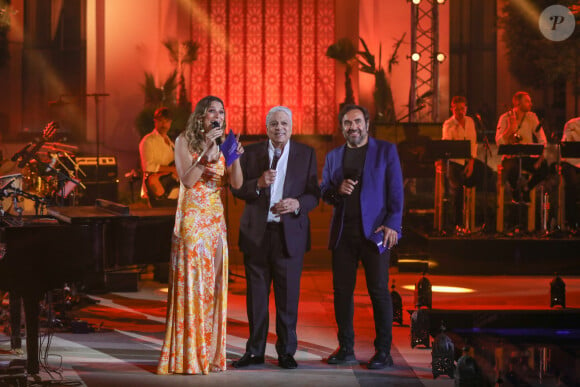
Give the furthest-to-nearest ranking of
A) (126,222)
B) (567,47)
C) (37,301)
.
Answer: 1. (567,47)
2. (126,222)
3. (37,301)

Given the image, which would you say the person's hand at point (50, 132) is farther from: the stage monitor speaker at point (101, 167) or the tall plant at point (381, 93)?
the tall plant at point (381, 93)

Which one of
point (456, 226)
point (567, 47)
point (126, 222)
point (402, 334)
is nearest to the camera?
point (126, 222)

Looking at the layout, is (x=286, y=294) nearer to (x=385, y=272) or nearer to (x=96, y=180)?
(x=385, y=272)

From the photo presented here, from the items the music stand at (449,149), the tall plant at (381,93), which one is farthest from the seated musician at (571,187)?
the tall plant at (381,93)

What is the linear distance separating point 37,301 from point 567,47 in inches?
518

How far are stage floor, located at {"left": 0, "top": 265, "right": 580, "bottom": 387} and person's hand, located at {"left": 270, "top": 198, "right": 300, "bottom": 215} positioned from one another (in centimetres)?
93

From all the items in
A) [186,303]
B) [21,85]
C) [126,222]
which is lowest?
[186,303]

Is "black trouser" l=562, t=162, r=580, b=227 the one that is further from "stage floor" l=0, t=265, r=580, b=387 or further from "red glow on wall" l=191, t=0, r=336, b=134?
"red glow on wall" l=191, t=0, r=336, b=134

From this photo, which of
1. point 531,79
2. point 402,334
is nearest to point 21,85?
point 531,79

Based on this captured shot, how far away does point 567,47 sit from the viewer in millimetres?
15992

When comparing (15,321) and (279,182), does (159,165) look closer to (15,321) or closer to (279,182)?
(15,321)

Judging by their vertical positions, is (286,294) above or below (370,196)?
below

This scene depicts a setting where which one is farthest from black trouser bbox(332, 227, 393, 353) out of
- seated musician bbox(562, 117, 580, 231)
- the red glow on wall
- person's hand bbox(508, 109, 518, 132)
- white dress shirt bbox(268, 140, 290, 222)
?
the red glow on wall

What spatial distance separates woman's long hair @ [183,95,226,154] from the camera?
506cm
